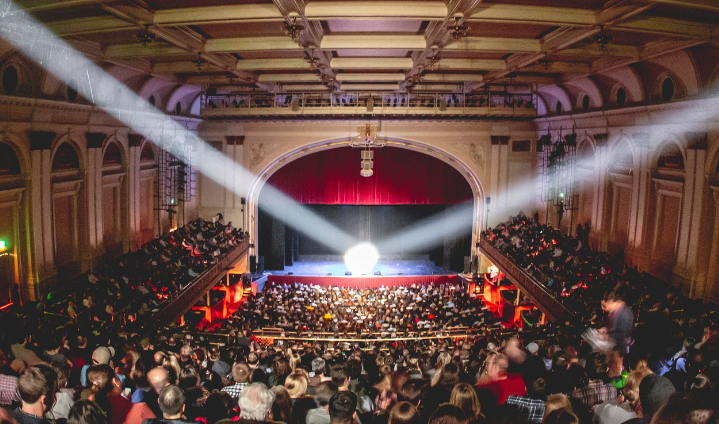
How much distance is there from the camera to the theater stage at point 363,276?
2436 cm

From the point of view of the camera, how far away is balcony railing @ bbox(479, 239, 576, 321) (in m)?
14.0

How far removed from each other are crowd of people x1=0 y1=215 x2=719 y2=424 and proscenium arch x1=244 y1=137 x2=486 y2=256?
10.5 metres

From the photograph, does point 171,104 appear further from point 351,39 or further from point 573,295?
point 573,295

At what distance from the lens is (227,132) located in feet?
76.8

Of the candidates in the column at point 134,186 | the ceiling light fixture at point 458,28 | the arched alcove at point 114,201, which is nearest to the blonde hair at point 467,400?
the ceiling light fixture at point 458,28

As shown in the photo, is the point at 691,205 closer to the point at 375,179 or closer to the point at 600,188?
the point at 600,188

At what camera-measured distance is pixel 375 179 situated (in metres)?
24.8

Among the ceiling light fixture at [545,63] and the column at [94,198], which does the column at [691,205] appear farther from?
the column at [94,198]

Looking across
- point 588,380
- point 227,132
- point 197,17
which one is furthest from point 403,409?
point 227,132

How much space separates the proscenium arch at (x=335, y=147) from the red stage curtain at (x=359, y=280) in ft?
6.14

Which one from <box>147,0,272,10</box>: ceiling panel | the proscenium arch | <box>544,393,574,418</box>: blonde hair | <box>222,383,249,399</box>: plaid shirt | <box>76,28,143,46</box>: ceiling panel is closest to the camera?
<box>544,393,574,418</box>: blonde hair

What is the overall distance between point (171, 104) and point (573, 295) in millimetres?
16124

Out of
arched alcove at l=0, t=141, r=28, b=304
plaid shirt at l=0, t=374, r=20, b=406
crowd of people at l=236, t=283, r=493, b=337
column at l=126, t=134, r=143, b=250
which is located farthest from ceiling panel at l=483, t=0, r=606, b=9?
column at l=126, t=134, r=143, b=250

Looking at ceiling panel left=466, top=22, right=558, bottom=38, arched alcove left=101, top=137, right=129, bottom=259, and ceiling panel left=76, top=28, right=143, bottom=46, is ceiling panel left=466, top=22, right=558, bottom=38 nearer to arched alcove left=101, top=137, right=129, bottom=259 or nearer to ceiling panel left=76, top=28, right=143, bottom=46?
ceiling panel left=76, top=28, right=143, bottom=46
